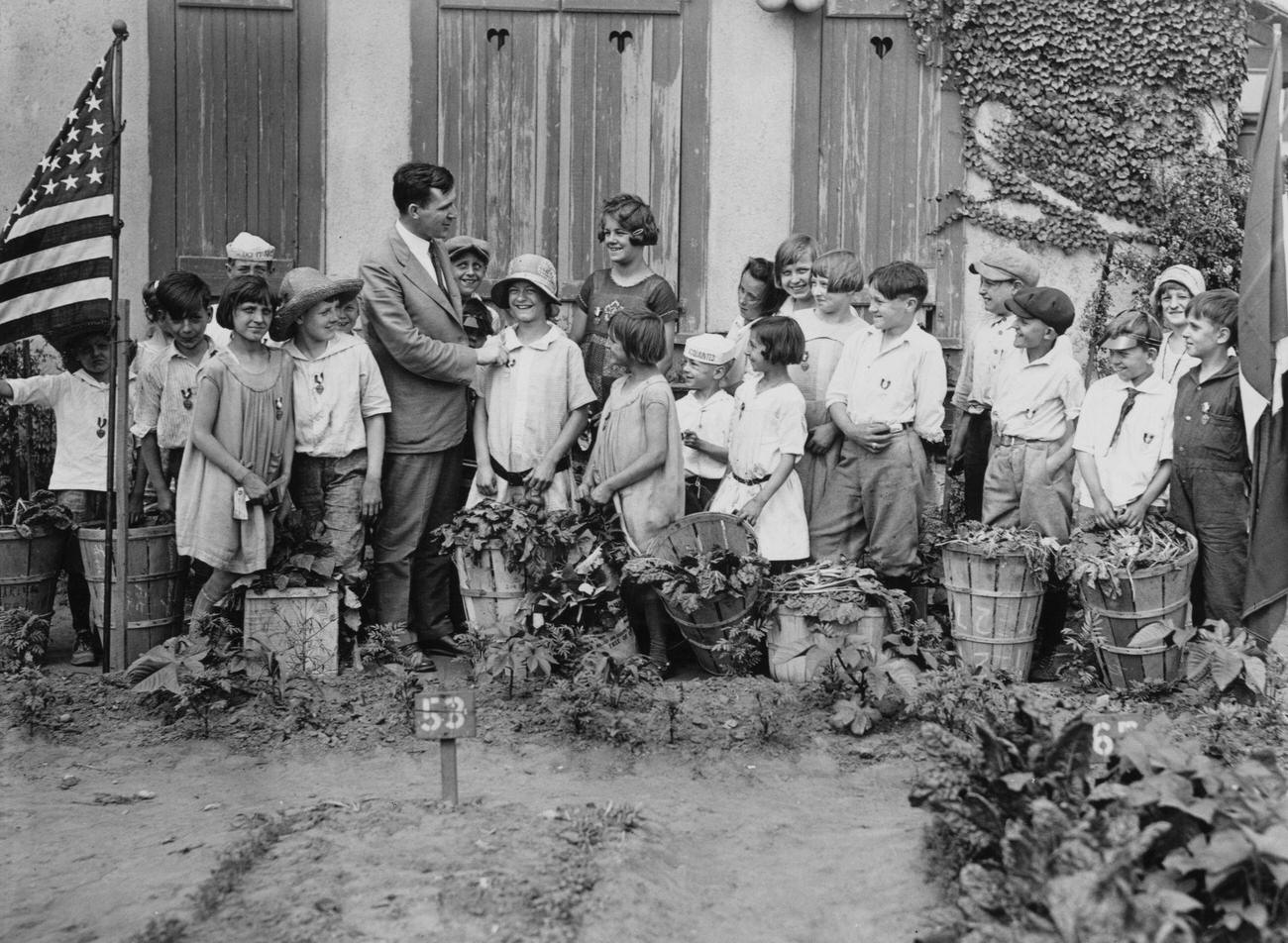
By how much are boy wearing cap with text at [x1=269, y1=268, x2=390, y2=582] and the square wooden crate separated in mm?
240

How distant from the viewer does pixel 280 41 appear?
9297mm

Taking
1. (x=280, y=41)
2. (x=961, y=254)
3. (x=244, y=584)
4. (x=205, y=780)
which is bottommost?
(x=205, y=780)

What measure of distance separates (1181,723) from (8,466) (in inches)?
263

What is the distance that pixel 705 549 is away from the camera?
6.50 m

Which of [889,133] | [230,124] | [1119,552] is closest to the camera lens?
[1119,552]

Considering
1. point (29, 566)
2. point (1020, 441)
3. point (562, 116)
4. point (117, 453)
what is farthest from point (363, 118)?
point (1020, 441)

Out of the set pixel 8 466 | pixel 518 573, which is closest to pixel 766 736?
pixel 518 573

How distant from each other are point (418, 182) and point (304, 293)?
769 millimetres

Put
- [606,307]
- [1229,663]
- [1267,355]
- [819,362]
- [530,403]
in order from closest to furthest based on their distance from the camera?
[1229,663]
[1267,355]
[530,403]
[819,362]
[606,307]

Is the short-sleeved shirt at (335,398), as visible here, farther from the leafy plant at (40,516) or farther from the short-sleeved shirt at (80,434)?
the leafy plant at (40,516)

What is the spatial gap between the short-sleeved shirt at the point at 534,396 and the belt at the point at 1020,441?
6.42ft

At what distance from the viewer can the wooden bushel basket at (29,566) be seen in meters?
6.93

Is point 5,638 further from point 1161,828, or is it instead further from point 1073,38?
point 1073,38

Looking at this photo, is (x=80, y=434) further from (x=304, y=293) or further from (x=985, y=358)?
(x=985, y=358)
